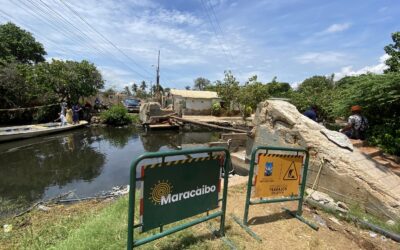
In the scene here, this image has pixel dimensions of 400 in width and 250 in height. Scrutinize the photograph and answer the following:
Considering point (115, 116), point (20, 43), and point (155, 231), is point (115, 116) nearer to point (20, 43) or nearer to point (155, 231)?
point (20, 43)

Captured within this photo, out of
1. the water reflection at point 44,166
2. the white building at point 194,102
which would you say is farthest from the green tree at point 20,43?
the water reflection at point 44,166

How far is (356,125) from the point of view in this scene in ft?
23.2

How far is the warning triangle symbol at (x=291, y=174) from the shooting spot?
156 inches

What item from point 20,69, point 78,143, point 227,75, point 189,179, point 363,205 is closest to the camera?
point 189,179

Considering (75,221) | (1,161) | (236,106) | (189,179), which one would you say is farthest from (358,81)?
(236,106)

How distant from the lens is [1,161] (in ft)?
35.6

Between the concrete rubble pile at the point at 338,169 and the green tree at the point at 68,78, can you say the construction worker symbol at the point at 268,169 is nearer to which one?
the concrete rubble pile at the point at 338,169

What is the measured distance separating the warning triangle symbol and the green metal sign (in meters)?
1.40

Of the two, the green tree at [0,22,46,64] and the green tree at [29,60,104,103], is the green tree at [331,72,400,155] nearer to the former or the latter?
the green tree at [29,60,104,103]

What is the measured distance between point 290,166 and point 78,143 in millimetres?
14423

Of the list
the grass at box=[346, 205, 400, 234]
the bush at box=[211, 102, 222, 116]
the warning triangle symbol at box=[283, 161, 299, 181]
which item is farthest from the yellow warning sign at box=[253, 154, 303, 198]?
the bush at box=[211, 102, 222, 116]

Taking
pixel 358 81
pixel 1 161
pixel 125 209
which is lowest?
pixel 1 161

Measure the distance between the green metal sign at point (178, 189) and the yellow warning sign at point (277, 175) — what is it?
864 millimetres

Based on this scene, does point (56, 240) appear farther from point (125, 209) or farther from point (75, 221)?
point (125, 209)
